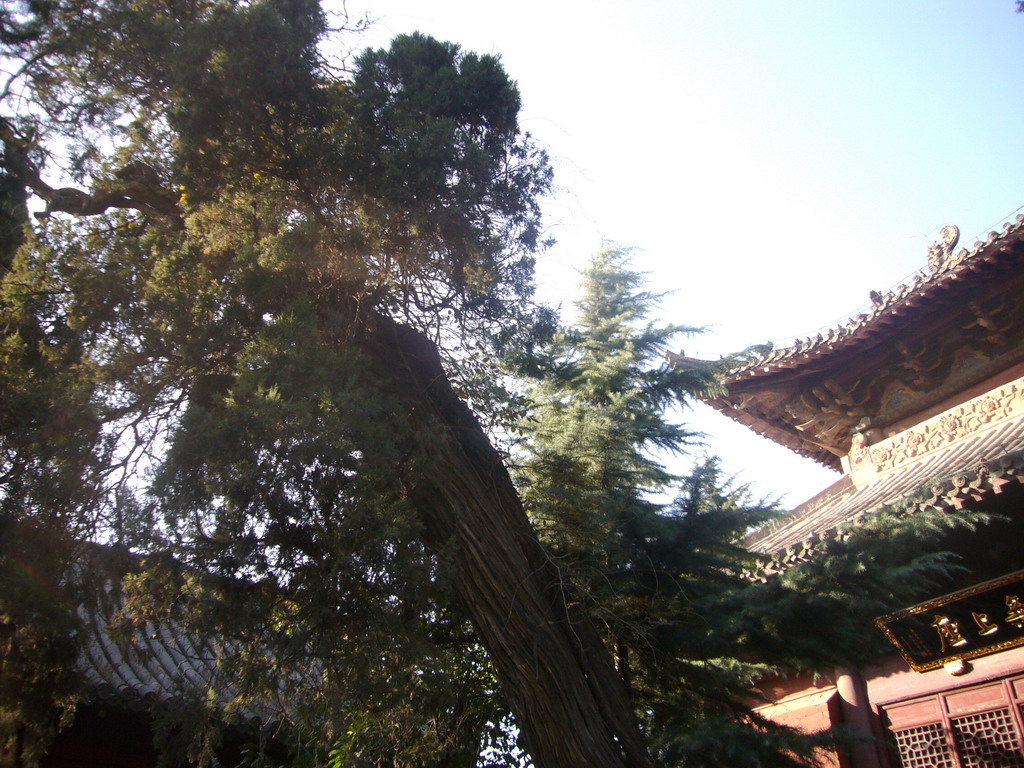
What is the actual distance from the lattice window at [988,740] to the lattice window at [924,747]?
0.38 feet

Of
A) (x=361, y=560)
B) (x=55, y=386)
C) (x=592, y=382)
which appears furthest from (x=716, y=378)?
(x=55, y=386)

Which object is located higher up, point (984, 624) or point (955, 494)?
point (955, 494)

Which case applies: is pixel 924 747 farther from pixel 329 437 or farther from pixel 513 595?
pixel 329 437

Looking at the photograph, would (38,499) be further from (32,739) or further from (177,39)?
(177,39)

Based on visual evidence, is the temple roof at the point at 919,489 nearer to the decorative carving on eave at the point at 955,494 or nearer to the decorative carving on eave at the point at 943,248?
the decorative carving on eave at the point at 955,494

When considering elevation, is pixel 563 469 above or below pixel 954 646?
above

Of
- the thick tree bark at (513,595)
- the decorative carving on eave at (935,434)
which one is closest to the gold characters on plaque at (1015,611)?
the decorative carving on eave at (935,434)

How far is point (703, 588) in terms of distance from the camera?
560 centimetres

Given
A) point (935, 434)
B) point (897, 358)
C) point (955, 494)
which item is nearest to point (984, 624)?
point (955, 494)

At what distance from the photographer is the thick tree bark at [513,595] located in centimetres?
381

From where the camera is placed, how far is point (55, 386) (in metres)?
3.73

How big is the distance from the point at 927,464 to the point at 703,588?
2864mm

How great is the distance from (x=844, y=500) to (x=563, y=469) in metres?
4.17

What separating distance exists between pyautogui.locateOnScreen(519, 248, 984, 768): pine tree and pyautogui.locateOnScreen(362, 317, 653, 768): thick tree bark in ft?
0.89
